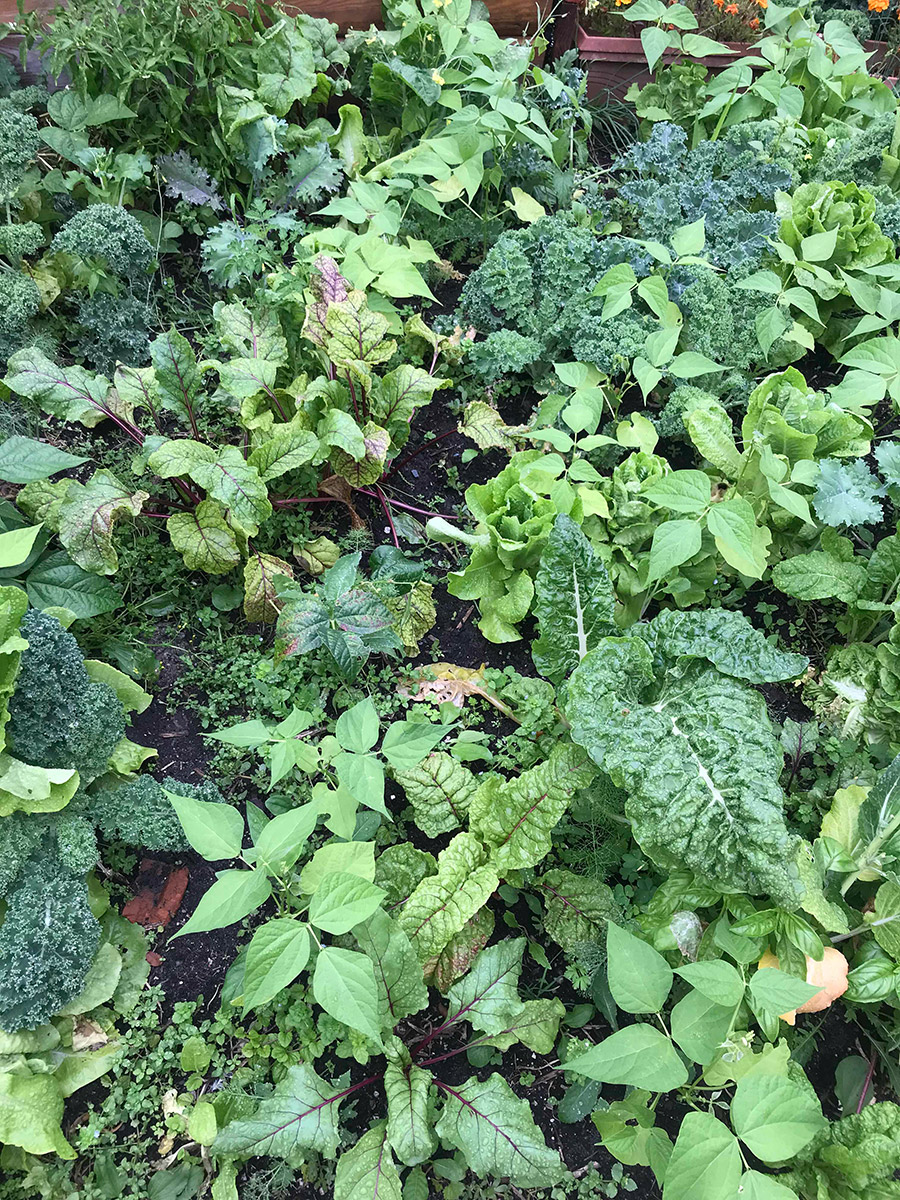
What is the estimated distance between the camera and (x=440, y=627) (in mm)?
2504

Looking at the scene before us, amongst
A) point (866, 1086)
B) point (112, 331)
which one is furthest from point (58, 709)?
point (866, 1086)

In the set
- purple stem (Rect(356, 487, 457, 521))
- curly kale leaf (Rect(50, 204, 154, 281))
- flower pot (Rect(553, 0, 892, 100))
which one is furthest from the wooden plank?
purple stem (Rect(356, 487, 457, 521))

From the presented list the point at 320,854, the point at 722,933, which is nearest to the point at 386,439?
the point at 320,854

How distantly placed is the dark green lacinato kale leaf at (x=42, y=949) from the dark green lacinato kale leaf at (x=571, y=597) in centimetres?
129

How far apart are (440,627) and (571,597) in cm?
57

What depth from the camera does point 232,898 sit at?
1425 millimetres

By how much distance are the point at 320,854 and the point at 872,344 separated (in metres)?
2.17

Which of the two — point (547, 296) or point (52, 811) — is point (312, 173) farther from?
point (52, 811)

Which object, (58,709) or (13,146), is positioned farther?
(13,146)

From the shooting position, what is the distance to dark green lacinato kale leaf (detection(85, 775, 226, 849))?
6.32 ft

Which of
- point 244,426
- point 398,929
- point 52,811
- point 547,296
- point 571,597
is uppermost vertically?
point 547,296

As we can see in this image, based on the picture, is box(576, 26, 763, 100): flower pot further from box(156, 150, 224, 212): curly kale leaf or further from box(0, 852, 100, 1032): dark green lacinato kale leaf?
box(0, 852, 100, 1032): dark green lacinato kale leaf

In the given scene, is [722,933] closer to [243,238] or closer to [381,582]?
[381,582]

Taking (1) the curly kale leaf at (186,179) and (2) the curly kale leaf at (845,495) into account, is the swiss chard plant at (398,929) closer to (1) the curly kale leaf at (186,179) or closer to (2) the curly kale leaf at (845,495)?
(2) the curly kale leaf at (845,495)
